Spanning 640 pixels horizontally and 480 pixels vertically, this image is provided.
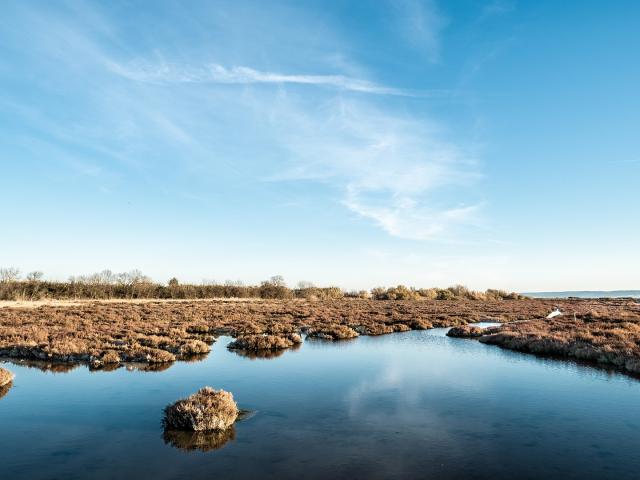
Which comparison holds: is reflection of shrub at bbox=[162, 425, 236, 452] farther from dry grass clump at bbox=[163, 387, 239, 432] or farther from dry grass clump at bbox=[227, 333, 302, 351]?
dry grass clump at bbox=[227, 333, 302, 351]

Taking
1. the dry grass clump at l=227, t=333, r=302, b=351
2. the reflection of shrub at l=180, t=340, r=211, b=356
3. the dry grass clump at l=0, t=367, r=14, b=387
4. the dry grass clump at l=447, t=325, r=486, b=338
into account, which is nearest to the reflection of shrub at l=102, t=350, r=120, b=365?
the reflection of shrub at l=180, t=340, r=211, b=356

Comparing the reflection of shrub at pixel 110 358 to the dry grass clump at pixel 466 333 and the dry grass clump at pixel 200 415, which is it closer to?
the dry grass clump at pixel 200 415

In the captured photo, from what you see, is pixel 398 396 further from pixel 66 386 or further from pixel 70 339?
pixel 70 339

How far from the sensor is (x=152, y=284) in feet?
360

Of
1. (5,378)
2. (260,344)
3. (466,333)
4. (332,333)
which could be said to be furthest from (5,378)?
(466,333)

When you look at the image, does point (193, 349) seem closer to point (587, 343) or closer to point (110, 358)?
point (110, 358)

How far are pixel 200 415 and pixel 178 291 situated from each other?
10325 centimetres

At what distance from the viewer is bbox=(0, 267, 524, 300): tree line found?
86.4 meters

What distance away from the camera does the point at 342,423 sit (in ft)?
41.3

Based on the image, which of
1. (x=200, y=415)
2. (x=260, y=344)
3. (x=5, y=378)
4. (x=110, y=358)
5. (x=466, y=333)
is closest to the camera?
(x=200, y=415)

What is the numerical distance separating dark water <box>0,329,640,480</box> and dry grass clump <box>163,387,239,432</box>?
20.5 inches

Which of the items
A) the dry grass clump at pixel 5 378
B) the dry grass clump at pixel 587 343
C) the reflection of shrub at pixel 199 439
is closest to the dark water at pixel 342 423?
the reflection of shrub at pixel 199 439

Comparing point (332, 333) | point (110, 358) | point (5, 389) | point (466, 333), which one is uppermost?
point (332, 333)

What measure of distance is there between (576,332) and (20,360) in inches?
1374
